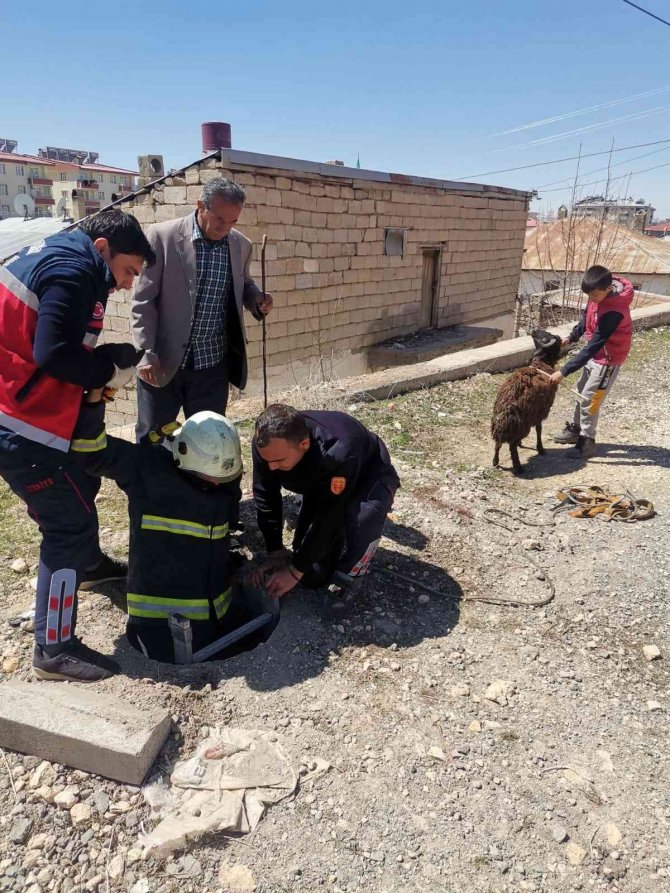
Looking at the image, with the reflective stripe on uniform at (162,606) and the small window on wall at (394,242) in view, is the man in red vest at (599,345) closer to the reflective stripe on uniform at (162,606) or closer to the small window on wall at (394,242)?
the reflective stripe on uniform at (162,606)

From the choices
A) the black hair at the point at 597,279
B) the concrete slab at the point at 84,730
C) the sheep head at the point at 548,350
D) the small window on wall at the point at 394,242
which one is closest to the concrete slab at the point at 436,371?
the sheep head at the point at 548,350

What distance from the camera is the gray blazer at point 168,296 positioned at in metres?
3.30

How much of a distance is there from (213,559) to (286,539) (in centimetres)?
106

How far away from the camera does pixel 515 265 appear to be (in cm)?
1417

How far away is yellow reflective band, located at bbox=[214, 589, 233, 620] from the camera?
2.72 metres

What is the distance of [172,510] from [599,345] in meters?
3.89

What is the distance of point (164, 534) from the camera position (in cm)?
252

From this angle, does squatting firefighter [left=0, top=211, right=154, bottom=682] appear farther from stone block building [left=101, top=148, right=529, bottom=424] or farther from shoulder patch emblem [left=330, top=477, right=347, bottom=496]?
stone block building [left=101, top=148, right=529, bottom=424]

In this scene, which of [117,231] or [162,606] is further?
[162,606]

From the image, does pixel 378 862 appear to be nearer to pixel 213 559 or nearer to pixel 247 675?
pixel 247 675

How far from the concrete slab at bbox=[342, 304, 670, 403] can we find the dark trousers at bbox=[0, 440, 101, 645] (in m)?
3.93

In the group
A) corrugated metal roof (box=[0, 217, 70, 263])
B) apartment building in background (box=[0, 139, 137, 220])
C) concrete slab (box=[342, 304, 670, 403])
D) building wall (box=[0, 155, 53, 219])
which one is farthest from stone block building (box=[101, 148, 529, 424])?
building wall (box=[0, 155, 53, 219])

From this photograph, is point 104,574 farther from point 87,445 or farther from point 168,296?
point 168,296

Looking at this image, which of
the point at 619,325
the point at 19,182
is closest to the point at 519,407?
the point at 619,325
